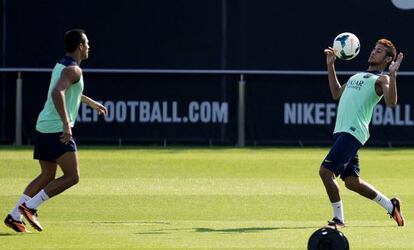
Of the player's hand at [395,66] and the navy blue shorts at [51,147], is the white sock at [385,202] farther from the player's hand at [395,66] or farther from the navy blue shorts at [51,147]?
the navy blue shorts at [51,147]

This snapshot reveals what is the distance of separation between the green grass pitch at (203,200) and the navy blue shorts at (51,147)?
817 millimetres

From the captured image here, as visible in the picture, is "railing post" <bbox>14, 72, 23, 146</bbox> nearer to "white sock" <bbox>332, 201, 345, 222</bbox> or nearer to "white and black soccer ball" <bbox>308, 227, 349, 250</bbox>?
"white sock" <bbox>332, 201, 345, 222</bbox>

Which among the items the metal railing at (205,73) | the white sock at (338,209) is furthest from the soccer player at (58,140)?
the metal railing at (205,73)

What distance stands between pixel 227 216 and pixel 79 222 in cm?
188

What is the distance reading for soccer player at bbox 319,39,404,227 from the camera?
1359 centimetres

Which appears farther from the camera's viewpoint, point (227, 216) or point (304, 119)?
point (304, 119)

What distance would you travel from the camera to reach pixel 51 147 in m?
13.1

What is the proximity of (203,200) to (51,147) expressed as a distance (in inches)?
161

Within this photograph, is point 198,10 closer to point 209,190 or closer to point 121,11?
point 121,11

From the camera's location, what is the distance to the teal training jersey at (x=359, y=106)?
1381 centimetres

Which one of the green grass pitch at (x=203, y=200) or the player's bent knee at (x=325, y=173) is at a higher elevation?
the player's bent knee at (x=325, y=173)

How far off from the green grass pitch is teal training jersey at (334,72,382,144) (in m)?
1.12

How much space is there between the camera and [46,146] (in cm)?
1315

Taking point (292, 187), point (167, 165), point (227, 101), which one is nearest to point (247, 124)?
point (227, 101)
